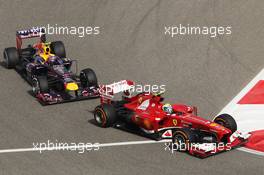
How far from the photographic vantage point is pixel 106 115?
17.8 meters

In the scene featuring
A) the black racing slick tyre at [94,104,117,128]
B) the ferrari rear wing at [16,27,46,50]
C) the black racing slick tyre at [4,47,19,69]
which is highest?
the ferrari rear wing at [16,27,46,50]

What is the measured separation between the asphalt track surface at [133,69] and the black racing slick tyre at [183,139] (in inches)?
12.8

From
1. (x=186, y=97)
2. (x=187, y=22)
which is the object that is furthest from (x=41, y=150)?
(x=187, y=22)

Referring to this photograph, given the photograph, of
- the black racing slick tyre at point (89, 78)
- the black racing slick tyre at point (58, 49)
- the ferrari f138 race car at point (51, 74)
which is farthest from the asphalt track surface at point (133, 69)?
the black racing slick tyre at point (58, 49)

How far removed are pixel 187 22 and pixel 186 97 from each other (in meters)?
7.38

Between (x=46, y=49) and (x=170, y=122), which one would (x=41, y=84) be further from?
(x=170, y=122)

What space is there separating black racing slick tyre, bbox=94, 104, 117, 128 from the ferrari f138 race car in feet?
7.52

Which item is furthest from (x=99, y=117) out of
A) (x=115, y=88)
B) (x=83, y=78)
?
(x=83, y=78)

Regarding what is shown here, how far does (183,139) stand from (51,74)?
7.29 m

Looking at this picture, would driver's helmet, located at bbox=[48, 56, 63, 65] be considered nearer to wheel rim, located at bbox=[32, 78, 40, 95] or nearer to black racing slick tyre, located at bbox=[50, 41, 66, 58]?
wheel rim, located at bbox=[32, 78, 40, 95]

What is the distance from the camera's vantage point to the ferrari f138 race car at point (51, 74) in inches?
800

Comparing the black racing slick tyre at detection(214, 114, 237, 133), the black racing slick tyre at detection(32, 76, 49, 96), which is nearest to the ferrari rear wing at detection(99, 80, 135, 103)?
the black racing slick tyre at detection(32, 76, 49, 96)

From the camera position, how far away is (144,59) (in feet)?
79.6

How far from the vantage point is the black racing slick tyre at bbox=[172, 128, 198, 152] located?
51.7ft
